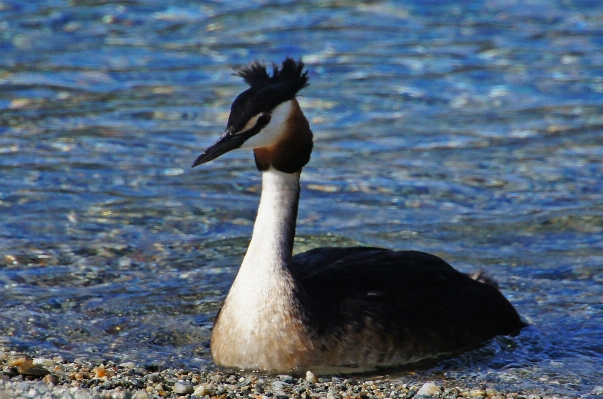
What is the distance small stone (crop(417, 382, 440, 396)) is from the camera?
19.8ft

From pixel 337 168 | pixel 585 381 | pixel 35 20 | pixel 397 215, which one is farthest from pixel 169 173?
pixel 35 20

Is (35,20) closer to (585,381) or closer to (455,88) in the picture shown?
(455,88)

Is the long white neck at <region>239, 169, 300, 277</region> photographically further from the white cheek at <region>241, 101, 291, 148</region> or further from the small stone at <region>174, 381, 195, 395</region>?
the small stone at <region>174, 381, 195, 395</region>

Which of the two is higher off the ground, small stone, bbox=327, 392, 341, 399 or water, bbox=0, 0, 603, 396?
water, bbox=0, 0, 603, 396

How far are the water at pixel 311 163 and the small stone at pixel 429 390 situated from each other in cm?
47

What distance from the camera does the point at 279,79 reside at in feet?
21.8

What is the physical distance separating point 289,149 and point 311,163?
14.6ft

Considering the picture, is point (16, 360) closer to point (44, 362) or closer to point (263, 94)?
point (44, 362)

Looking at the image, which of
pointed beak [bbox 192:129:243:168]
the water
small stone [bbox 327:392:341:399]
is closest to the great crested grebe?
pointed beak [bbox 192:129:243:168]

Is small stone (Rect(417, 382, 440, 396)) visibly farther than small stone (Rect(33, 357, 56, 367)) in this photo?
No

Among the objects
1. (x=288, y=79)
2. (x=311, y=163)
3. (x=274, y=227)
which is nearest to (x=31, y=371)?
(x=274, y=227)

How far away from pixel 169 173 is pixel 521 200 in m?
3.33

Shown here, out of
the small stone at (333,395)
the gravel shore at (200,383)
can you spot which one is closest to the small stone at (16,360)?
the gravel shore at (200,383)

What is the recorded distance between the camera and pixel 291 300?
254 inches
